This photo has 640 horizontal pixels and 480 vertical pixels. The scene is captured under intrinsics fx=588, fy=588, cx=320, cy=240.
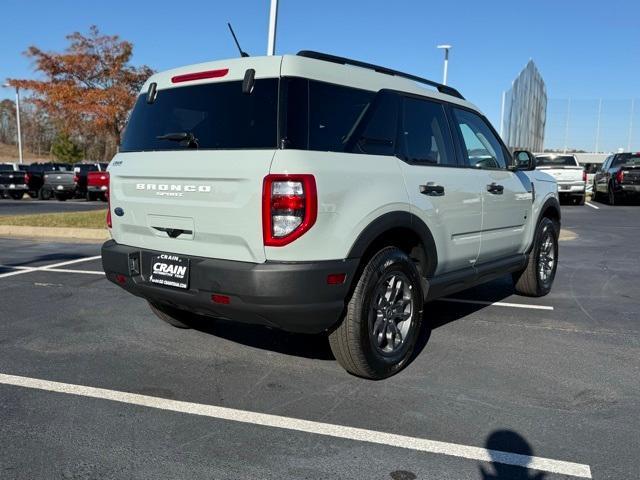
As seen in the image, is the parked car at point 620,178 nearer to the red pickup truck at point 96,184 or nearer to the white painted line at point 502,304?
the white painted line at point 502,304

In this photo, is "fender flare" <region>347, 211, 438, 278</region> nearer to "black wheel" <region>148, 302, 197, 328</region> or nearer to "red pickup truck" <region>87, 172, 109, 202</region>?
"black wheel" <region>148, 302, 197, 328</region>

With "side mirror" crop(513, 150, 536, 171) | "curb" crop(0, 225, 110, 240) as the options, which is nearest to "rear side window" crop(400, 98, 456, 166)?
"side mirror" crop(513, 150, 536, 171)

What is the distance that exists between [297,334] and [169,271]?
1.51 meters

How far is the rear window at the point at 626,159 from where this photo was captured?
20.8m

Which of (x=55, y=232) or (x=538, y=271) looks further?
(x=55, y=232)

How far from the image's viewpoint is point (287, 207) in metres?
3.25

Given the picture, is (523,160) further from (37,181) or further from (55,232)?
(37,181)

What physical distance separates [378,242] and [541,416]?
141 centimetres

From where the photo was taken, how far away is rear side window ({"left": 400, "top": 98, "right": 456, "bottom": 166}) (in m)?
4.15

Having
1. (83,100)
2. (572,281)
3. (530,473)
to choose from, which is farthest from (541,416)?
(83,100)

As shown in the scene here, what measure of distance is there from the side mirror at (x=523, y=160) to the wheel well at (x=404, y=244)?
6.28 feet

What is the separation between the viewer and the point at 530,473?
8.95 feet

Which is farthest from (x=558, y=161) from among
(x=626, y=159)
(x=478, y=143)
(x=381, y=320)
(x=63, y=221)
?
(x=381, y=320)

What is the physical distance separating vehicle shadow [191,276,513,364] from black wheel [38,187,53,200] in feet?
78.6
